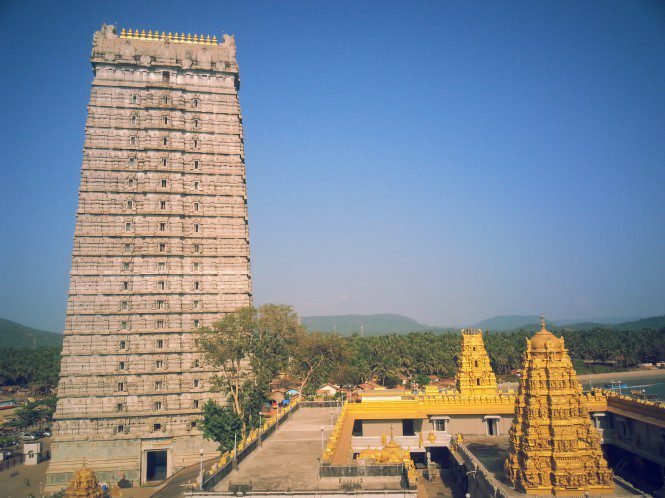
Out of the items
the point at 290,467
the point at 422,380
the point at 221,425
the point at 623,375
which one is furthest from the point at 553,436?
the point at 623,375

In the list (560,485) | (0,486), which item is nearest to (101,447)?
(0,486)

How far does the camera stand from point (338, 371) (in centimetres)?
6706

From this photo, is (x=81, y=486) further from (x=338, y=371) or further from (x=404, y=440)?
(x=338, y=371)

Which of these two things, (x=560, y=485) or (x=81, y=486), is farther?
(x=81, y=486)

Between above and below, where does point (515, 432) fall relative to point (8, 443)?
above

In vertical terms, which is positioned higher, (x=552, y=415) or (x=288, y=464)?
(x=552, y=415)

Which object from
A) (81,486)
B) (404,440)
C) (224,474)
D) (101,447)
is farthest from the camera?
(101,447)

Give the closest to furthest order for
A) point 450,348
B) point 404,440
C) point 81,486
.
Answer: point 81,486 → point 404,440 → point 450,348

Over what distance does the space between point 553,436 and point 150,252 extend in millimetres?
39515

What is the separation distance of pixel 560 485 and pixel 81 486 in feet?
89.9

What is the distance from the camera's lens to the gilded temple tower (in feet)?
78.2

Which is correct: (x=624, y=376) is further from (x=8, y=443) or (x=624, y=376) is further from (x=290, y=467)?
(x=8, y=443)

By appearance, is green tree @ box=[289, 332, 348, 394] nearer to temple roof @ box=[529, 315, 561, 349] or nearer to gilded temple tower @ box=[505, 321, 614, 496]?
temple roof @ box=[529, 315, 561, 349]

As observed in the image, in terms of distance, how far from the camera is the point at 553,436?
24734 mm
